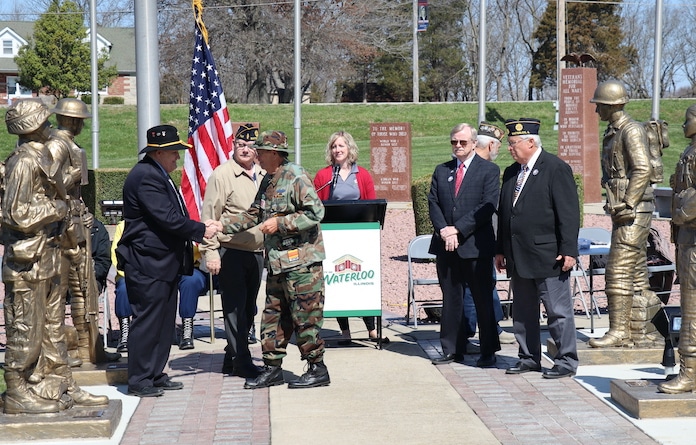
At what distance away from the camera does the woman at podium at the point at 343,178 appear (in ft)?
31.7

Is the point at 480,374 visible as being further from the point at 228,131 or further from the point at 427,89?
the point at 427,89

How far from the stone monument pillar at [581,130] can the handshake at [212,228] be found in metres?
19.6

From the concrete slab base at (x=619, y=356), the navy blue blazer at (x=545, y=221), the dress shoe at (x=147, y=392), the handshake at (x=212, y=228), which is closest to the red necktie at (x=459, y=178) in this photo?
the navy blue blazer at (x=545, y=221)

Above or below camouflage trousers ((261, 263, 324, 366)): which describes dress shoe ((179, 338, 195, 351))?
below

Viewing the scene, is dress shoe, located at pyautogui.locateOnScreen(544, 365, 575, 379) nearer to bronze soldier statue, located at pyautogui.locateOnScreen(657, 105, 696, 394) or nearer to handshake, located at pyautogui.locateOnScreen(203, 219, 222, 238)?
bronze soldier statue, located at pyautogui.locateOnScreen(657, 105, 696, 394)

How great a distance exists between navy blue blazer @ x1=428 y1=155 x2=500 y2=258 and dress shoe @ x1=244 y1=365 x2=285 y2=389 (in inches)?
73.4

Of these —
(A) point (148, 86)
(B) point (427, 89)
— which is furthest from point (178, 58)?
(A) point (148, 86)

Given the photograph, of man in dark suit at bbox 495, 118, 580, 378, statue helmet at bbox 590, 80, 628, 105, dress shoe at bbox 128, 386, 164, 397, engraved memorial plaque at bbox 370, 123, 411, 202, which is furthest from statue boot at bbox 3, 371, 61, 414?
engraved memorial plaque at bbox 370, 123, 411, 202

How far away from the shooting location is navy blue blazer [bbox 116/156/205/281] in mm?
7641

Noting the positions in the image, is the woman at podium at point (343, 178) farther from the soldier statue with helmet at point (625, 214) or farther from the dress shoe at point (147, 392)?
the dress shoe at point (147, 392)

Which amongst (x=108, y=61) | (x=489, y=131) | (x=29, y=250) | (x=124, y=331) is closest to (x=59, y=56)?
(x=108, y=61)

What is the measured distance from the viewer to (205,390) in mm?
7980

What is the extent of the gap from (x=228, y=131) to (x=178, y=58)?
4053 cm

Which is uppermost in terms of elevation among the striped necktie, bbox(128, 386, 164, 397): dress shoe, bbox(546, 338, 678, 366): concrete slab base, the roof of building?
the roof of building
